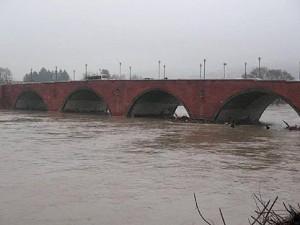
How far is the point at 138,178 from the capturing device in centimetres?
1567

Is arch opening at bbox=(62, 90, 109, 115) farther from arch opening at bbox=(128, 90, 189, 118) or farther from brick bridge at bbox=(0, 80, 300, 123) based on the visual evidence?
arch opening at bbox=(128, 90, 189, 118)

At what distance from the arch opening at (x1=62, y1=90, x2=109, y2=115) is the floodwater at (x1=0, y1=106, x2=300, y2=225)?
3126cm

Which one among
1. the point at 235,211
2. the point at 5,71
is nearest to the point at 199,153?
the point at 235,211

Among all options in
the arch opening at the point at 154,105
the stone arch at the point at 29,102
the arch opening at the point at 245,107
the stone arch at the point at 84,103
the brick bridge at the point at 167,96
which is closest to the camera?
the brick bridge at the point at 167,96

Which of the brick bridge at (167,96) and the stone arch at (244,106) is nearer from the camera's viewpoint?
the brick bridge at (167,96)

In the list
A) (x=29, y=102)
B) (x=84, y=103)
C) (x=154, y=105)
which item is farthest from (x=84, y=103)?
(x=29, y=102)

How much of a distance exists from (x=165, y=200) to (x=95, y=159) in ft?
24.5

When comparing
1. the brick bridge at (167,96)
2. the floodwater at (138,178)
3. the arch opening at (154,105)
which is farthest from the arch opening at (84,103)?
the floodwater at (138,178)

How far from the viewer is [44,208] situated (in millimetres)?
11680

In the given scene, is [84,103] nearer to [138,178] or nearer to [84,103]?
[84,103]

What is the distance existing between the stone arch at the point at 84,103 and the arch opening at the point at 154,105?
24.1 ft

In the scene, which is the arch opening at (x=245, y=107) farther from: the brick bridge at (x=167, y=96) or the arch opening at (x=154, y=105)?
the arch opening at (x=154, y=105)

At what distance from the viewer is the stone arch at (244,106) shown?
4222 centimetres

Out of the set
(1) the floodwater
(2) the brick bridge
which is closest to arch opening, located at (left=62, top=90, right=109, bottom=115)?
(2) the brick bridge
